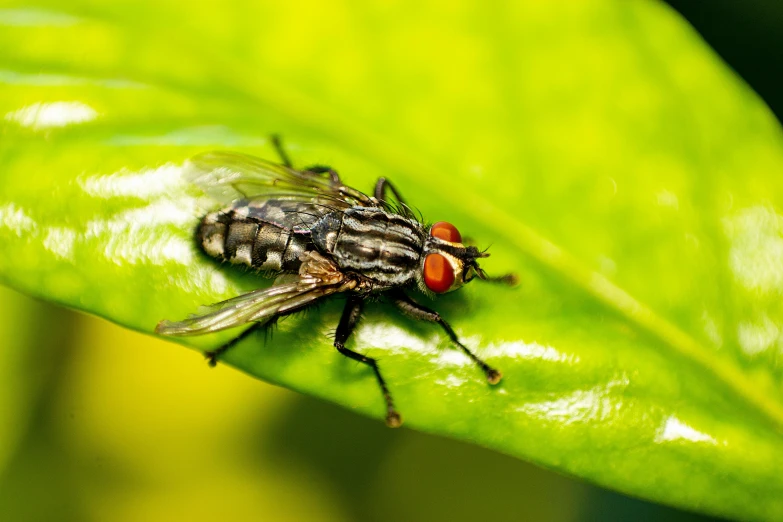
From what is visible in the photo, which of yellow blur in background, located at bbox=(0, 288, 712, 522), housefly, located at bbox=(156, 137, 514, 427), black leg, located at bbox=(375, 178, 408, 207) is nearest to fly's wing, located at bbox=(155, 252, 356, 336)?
housefly, located at bbox=(156, 137, 514, 427)

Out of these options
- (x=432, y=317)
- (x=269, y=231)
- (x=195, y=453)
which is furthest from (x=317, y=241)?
(x=195, y=453)

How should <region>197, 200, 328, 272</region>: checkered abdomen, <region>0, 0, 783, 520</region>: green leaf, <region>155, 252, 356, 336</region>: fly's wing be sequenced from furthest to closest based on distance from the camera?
<region>197, 200, 328, 272</region>: checkered abdomen < <region>155, 252, 356, 336</region>: fly's wing < <region>0, 0, 783, 520</region>: green leaf

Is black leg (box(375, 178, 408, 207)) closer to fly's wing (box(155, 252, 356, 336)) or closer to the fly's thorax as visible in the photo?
the fly's thorax

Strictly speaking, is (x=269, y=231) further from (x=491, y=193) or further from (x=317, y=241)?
(x=491, y=193)

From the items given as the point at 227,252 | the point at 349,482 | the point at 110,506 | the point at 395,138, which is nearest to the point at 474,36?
the point at 395,138

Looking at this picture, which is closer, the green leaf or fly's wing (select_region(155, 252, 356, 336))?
the green leaf

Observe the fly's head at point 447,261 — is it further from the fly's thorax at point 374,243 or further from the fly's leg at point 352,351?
the fly's leg at point 352,351

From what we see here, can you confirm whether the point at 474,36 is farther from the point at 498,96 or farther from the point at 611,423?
the point at 611,423

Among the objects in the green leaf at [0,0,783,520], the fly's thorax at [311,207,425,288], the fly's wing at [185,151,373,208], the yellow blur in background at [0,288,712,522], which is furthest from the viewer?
the yellow blur in background at [0,288,712,522]
